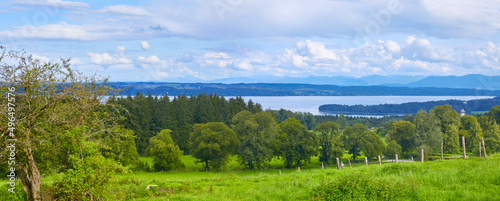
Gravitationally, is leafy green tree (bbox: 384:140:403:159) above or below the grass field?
below

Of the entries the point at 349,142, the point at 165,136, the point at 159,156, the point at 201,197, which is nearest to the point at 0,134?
the point at 201,197

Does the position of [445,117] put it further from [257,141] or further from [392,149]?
[257,141]

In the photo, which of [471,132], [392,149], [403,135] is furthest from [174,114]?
[471,132]

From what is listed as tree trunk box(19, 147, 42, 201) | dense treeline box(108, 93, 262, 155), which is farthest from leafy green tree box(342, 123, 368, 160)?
tree trunk box(19, 147, 42, 201)

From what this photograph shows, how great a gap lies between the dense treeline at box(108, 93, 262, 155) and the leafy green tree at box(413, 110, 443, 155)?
134 feet

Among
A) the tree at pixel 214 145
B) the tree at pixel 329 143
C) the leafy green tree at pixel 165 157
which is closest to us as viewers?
the leafy green tree at pixel 165 157

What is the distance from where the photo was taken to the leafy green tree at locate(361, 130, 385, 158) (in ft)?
218

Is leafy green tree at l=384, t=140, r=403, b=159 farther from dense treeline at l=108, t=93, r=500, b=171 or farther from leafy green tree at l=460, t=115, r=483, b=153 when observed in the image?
leafy green tree at l=460, t=115, r=483, b=153

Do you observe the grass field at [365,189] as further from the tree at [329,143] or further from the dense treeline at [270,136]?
the tree at [329,143]

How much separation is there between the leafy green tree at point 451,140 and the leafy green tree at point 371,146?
Result: 11.5 metres

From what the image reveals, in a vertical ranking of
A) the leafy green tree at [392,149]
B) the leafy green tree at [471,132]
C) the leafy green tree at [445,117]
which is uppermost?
the leafy green tree at [445,117]

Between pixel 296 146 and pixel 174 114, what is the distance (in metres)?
32.9

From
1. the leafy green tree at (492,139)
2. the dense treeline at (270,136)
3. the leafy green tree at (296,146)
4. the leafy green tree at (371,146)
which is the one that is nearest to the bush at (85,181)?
the dense treeline at (270,136)

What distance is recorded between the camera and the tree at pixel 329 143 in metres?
64.2
